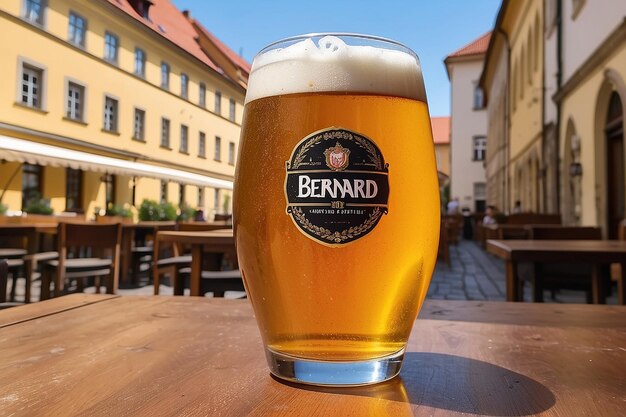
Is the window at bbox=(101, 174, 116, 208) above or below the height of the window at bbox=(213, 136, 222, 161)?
below

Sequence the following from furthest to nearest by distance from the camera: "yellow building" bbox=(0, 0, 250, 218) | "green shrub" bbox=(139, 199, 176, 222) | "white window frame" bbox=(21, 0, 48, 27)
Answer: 1. "white window frame" bbox=(21, 0, 48, 27)
2. "yellow building" bbox=(0, 0, 250, 218)
3. "green shrub" bbox=(139, 199, 176, 222)

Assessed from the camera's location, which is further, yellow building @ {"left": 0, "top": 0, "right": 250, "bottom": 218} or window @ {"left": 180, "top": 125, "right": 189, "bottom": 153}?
window @ {"left": 180, "top": 125, "right": 189, "bottom": 153}

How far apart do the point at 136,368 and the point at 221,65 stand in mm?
29373

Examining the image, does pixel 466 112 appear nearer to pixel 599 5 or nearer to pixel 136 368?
pixel 599 5

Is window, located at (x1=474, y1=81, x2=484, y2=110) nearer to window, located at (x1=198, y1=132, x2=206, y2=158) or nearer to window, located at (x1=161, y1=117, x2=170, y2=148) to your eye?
window, located at (x1=198, y1=132, x2=206, y2=158)

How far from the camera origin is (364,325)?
52cm

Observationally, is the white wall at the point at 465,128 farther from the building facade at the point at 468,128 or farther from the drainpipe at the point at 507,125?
the drainpipe at the point at 507,125

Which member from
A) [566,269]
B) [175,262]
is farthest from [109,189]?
[566,269]

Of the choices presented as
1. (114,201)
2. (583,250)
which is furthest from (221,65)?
(583,250)

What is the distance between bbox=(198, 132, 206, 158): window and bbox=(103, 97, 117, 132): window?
654 cm

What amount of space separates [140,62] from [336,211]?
20.6 m

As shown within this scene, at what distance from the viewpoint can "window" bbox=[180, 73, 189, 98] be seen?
73.4 feet

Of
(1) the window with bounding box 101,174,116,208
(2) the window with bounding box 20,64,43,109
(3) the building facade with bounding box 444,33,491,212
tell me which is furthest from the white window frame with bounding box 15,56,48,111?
(3) the building facade with bounding box 444,33,491,212

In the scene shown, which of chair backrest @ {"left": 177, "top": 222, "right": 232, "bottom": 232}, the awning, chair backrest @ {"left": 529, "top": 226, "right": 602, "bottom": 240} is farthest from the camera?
the awning
